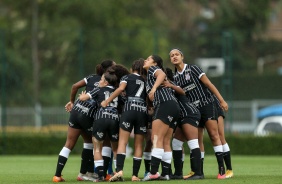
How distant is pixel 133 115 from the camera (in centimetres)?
1593

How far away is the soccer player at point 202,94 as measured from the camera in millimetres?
16531

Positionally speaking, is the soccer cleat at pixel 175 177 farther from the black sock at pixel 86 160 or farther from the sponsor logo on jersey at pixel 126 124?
the black sock at pixel 86 160

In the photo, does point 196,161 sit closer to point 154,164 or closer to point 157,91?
point 154,164

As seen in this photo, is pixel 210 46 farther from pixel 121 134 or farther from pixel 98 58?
pixel 121 134

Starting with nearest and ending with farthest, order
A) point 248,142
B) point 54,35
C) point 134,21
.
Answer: point 248,142
point 54,35
point 134,21

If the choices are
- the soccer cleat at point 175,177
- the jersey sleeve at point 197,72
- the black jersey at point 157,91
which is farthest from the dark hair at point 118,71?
the soccer cleat at point 175,177

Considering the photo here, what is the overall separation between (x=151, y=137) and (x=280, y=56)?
17.8 meters

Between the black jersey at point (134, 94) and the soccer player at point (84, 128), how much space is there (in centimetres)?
75

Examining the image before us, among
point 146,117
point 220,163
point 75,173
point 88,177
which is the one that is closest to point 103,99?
point 146,117

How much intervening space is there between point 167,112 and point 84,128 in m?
1.58

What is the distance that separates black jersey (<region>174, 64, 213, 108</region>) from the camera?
651 inches

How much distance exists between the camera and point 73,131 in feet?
54.3

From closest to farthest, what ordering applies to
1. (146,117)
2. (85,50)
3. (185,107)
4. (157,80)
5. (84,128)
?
(157,80)
(146,117)
(185,107)
(84,128)
(85,50)

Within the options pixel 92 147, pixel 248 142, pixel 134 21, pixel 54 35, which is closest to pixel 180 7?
pixel 134 21
